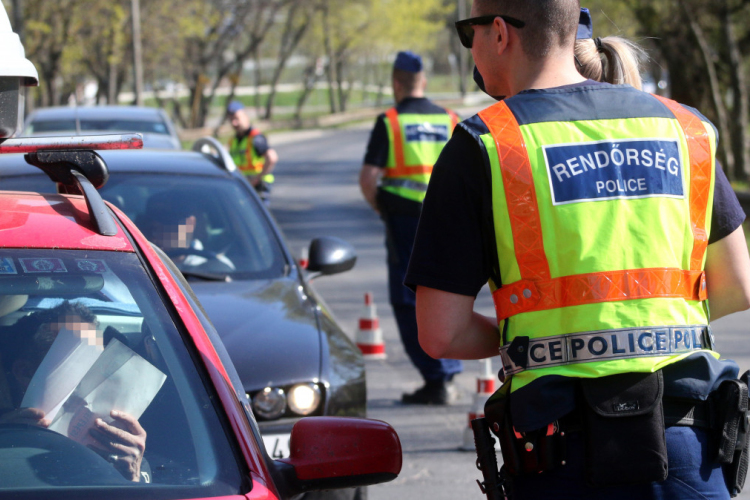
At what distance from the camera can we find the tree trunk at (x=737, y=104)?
16219 millimetres

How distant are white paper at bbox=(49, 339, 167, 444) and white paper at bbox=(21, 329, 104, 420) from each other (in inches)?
Result: 0.7

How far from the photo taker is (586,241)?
1.93 m

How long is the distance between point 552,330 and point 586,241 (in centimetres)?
19

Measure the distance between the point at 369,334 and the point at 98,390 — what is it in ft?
17.6

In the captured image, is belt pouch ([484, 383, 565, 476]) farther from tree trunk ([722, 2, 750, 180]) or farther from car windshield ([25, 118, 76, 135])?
tree trunk ([722, 2, 750, 180])

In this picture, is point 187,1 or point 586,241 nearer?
point 586,241

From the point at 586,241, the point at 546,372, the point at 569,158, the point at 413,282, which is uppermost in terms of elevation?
the point at 569,158

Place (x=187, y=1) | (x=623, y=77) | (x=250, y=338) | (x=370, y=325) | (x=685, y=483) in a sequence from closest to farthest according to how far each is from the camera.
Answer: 1. (x=685, y=483)
2. (x=623, y=77)
3. (x=250, y=338)
4. (x=370, y=325)
5. (x=187, y=1)

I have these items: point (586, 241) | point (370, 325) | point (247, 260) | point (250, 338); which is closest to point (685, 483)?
point (586, 241)

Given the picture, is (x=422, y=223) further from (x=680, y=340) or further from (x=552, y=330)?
(x=680, y=340)

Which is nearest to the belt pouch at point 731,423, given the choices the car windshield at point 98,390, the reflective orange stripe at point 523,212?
the reflective orange stripe at point 523,212

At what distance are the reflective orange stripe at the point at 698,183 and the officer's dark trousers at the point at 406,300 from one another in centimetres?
392

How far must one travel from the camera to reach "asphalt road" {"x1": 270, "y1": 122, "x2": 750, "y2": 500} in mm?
4867

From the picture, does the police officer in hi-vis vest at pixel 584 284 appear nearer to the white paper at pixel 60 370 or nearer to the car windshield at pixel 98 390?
the car windshield at pixel 98 390
